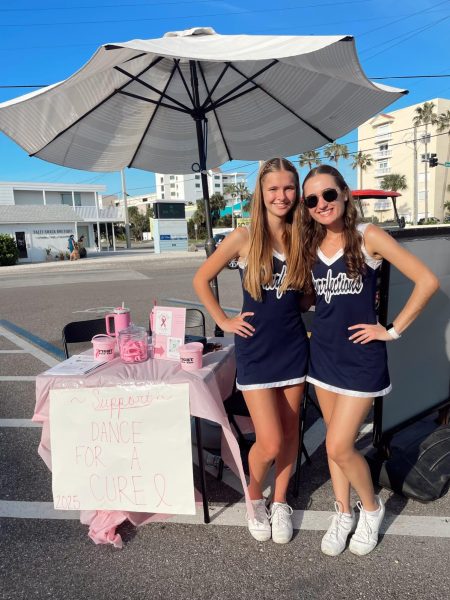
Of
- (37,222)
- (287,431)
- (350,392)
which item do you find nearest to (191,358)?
(287,431)

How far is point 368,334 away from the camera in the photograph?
6.64 ft

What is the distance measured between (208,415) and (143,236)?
3063 inches

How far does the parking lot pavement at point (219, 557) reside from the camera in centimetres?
200

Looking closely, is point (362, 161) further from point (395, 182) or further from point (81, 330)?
point (81, 330)

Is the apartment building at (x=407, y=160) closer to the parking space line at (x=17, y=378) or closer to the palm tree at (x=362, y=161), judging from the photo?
the palm tree at (x=362, y=161)

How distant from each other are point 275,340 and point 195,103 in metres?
2.74

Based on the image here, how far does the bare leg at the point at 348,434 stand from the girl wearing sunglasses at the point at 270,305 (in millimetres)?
233

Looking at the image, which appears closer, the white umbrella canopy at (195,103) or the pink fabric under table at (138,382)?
the pink fabric under table at (138,382)

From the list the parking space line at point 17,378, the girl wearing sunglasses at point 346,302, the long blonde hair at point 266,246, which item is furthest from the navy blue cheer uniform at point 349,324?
the parking space line at point 17,378

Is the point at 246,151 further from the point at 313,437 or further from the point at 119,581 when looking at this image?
the point at 119,581

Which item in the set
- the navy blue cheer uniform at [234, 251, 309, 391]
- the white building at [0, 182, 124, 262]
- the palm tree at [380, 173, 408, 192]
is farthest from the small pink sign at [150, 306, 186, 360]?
the palm tree at [380, 173, 408, 192]

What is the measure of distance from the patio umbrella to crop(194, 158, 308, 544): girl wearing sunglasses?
84 centimetres

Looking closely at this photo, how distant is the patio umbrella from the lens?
108 inches

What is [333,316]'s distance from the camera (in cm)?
208
